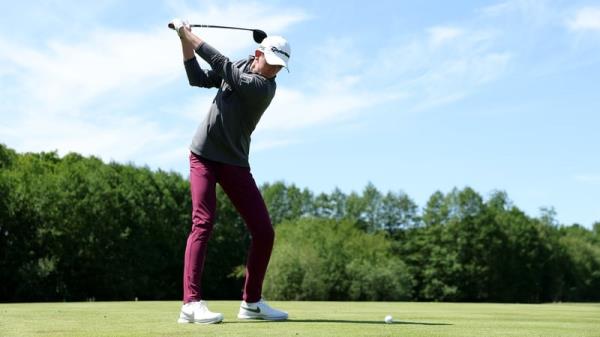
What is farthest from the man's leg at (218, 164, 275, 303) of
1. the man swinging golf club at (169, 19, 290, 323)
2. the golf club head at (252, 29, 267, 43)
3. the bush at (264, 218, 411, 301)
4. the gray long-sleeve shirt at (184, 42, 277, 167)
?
the bush at (264, 218, 411, 301)

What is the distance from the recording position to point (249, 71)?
263 inches

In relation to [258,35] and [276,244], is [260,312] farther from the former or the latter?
[276,244]

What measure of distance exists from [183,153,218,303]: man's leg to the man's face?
3.22 ft

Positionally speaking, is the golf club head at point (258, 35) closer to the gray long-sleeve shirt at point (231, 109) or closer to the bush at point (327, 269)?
the gray long-sleeve shirt at point (231, 109)

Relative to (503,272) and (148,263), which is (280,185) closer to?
(503,272)

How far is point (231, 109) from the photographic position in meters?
6.61

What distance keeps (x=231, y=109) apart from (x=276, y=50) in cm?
69

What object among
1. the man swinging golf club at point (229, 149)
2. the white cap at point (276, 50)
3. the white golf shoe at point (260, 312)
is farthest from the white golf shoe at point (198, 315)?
the white cap at point (276, 50)

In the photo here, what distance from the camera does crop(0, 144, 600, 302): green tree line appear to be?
158 ft

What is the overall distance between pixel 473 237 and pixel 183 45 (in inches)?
2871

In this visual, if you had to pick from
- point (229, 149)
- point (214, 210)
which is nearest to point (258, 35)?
point (229, 149)

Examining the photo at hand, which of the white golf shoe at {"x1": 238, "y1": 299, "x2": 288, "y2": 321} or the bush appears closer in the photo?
the white golf shoe at {"x1": 238, "y1": 299, "x2": 288, "y2": 321}

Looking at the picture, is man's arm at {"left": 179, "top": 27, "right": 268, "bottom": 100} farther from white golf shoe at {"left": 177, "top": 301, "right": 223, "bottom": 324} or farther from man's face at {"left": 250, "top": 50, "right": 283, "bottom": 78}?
white golf shoe at {"left": 177, "top": 301, "right": 223, "bottom": 324}

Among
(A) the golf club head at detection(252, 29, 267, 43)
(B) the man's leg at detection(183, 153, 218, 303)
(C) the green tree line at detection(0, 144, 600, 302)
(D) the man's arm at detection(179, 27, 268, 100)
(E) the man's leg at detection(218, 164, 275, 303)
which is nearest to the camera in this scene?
(D) the man's arm at detection(179, 27, 268, 100)
